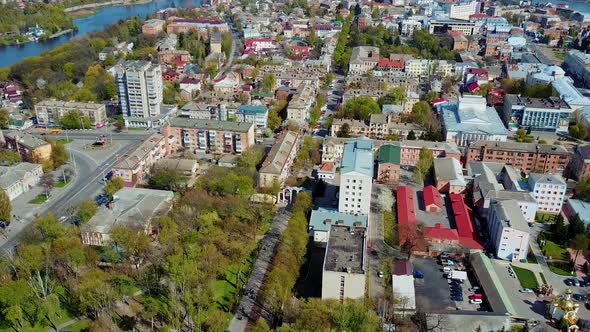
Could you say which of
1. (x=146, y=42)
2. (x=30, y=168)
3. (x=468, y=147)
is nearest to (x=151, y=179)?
(x=30, y=168)

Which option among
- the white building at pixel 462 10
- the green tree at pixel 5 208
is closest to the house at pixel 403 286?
the green tree at pixel 5 208

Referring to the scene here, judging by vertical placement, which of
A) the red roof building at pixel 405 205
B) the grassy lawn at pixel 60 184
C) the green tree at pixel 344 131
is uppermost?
the green tree at pixel 344 131

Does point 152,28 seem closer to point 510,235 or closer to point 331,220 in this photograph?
point 331,220

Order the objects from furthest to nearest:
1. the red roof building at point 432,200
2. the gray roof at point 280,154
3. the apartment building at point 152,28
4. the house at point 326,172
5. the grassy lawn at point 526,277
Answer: the apartment building at point 152,28 < the house at point 326,172 < the gray roof at point 280,154 < the red roof building at point 432,200 < the grassy lawn at point 526,277

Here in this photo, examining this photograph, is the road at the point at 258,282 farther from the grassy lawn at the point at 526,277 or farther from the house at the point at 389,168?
the grassy lawn at the point at 526,277

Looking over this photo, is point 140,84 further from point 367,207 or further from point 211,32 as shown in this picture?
point 211,32

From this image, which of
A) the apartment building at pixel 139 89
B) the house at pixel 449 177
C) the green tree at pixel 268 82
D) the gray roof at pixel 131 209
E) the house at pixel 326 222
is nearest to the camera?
the gray roof at pixel 131 209

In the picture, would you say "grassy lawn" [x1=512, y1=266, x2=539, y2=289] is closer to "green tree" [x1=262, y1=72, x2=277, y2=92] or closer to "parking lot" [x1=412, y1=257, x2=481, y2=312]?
"parking lot" [x1=412, y1=257, x2=481, y2=312]

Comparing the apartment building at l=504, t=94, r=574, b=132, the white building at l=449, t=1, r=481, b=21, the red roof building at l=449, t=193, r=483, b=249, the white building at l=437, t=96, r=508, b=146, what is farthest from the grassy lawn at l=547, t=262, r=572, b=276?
the white building at l=449, t=1, r=481, b=21
